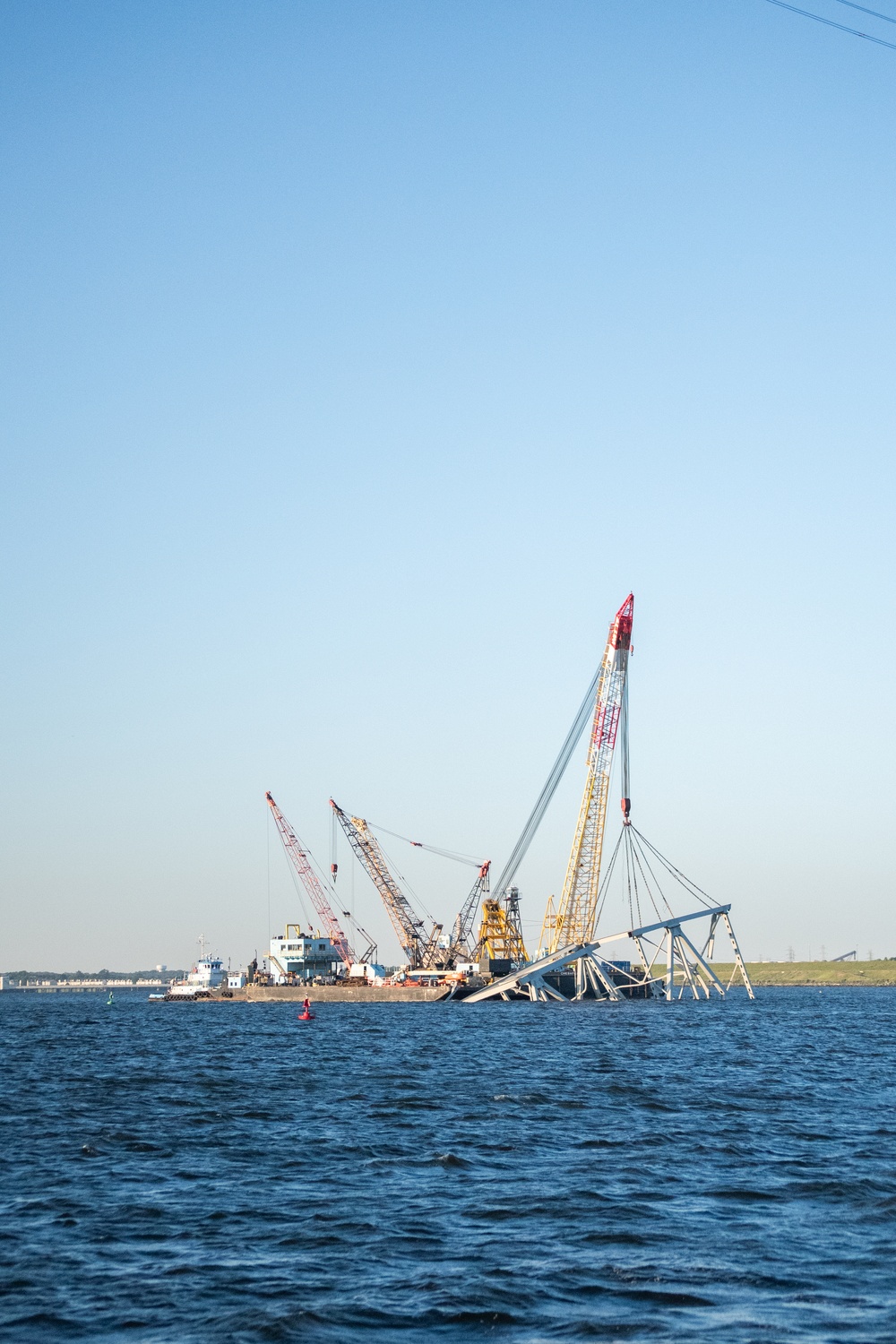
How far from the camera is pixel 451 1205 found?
88.8 feet

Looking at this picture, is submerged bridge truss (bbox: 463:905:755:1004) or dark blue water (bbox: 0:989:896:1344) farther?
submerged bridge truss (bbox: 463:905:755:1004)

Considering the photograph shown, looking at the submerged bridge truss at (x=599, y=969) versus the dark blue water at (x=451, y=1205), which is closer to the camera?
the dark blue water at (x=451, y=1205)

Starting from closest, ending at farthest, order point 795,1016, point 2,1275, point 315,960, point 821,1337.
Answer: point 821,1337 → point 2,1275 → point 795,1016 → point 315,960

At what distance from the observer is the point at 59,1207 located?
27.2 m

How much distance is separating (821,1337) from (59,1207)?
54.9ft

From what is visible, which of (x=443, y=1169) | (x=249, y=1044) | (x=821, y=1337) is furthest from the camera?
(x=249, y=1044)

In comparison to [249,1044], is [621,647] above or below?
above

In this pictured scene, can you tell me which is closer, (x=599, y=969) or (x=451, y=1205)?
(x=451, y=1205)

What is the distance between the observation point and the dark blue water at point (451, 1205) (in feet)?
63.2

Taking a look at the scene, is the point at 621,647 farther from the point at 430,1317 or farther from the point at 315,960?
the point at 430,1317

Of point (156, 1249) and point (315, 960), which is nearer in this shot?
point (156, 1249)

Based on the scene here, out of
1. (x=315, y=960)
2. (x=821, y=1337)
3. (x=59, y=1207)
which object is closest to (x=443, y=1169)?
(x=59, y=1207)

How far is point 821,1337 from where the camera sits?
17844mm

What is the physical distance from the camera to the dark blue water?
63.2 feet
